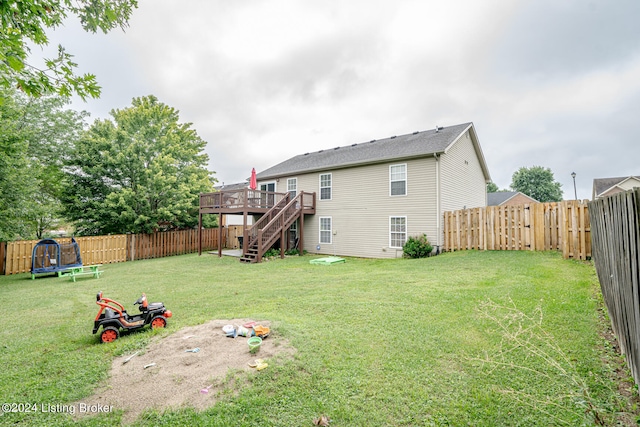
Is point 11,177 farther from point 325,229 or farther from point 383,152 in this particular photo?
point 383,152

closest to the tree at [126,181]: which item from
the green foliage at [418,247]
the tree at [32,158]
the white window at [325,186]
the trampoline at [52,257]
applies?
the tree at [32,158]

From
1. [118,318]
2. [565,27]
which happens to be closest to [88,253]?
[118,318]

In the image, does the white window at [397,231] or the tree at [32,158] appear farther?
the white window at [397,231]

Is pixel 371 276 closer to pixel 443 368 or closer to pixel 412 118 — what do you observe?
pixel 443 368

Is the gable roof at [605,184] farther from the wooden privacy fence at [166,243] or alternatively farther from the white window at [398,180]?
the wooden privacy fence at [166,243]

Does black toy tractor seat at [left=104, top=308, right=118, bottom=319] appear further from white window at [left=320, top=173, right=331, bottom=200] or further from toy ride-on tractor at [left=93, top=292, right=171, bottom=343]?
white window at [left=320, top=173, right=331, bottom=200]

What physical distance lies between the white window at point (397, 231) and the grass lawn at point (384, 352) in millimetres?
5721

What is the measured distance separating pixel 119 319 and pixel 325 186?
1274 centimetres

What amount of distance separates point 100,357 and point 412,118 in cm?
2151

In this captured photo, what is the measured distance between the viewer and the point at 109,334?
4105 millimetres

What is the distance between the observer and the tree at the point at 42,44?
8.30 ft

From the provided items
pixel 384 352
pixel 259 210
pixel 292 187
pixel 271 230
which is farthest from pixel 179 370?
pixel 292 187

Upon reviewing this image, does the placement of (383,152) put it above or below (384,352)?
above

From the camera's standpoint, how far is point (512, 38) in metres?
10.5
